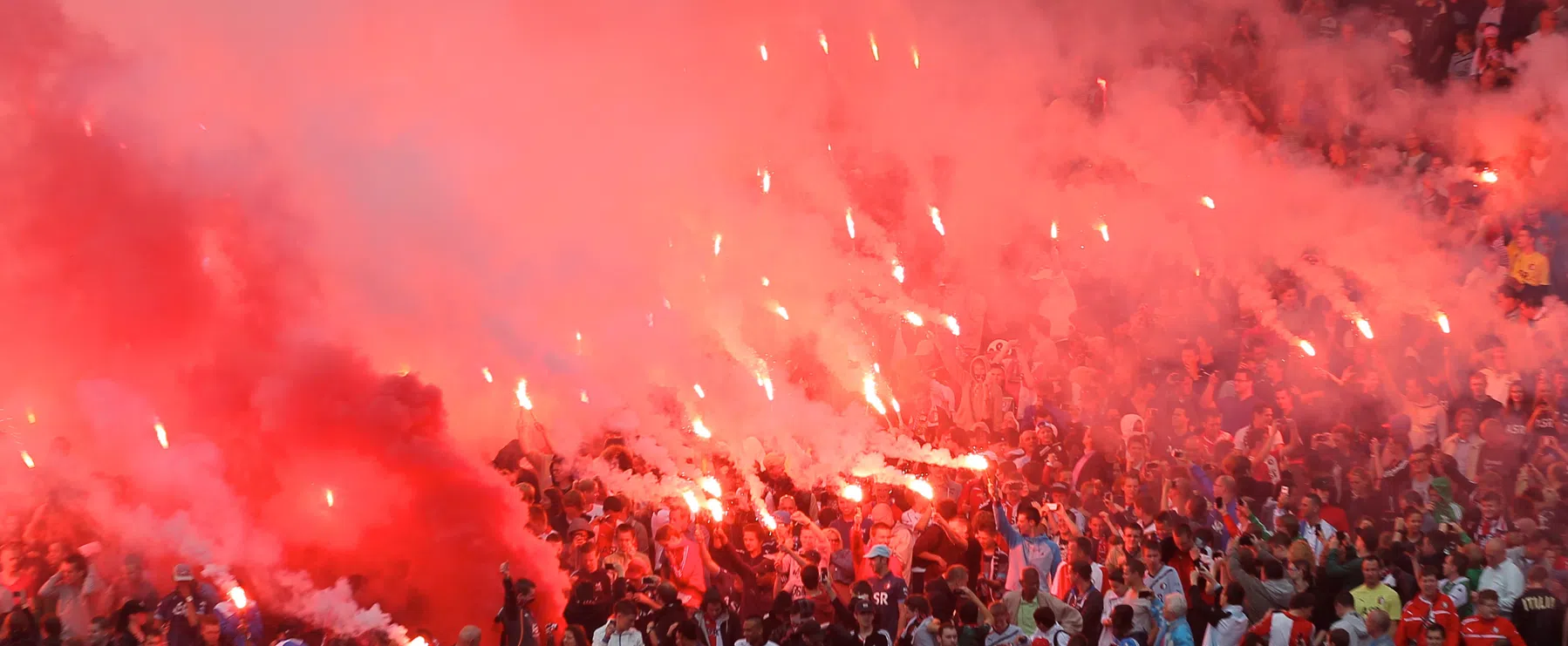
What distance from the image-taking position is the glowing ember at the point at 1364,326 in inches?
300

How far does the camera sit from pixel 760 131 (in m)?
10.0

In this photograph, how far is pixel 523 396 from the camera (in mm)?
9227

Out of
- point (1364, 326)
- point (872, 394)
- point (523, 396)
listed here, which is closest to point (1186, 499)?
point (1364, 326)

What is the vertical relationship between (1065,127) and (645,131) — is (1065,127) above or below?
below

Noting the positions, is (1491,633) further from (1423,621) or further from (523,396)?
(523,396)

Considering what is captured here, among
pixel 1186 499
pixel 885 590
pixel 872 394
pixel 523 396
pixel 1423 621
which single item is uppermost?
pixel 523 396

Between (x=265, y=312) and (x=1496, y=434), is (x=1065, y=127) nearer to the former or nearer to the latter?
(x=1496, y=434)

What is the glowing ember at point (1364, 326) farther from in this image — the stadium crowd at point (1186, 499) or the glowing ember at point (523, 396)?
the glowing ember at point (523, 396)

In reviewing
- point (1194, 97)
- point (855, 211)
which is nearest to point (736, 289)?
point (855, 211)

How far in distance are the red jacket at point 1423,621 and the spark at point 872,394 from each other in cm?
392

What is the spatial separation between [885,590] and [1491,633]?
271cm

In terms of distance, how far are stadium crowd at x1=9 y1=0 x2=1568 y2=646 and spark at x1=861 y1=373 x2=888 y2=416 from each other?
0.70 ft

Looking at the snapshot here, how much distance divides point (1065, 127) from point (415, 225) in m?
5.13

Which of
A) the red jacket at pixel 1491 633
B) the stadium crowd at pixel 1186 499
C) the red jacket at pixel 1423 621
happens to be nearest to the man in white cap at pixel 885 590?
the stadium crowd at pixel 1186 499
